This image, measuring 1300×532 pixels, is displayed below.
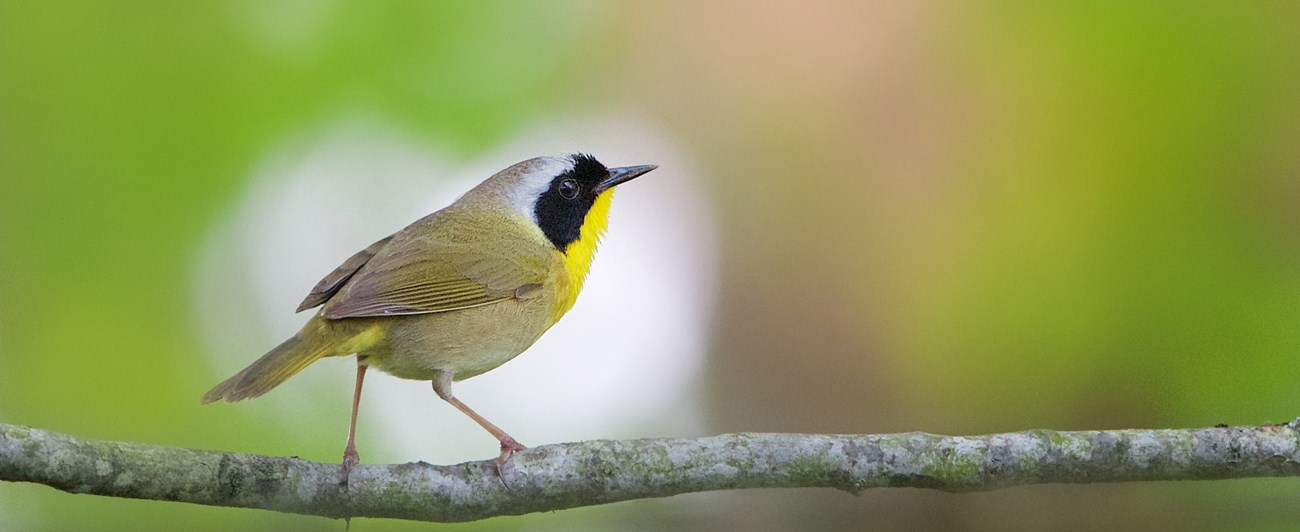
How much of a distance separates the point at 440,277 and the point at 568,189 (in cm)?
76

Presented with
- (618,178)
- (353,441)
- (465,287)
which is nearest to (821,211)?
(618,178)

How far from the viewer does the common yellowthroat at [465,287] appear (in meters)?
3.21

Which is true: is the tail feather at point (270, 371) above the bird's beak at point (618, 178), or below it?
below

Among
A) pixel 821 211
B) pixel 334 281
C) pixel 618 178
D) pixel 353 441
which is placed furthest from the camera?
pixel 821 211

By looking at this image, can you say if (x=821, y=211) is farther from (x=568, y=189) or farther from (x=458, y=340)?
(x=458, y=340)

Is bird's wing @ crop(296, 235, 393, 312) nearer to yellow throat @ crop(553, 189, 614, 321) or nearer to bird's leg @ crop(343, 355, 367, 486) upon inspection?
bird's leg @ crop(343, 355, 367, 486)

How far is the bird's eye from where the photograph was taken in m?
4.12

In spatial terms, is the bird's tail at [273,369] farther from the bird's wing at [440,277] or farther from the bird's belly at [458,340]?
the bird's belly at [458,340]

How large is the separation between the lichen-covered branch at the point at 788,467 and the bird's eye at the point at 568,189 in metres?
1.61

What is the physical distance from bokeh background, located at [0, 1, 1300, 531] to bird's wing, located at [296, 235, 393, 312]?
76 centimetres

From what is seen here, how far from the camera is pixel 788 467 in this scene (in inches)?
104

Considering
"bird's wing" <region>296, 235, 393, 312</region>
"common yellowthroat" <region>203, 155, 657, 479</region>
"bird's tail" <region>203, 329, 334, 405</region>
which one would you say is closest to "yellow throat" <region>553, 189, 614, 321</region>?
"common yellowthroat" <region>203, 155, 657, 479</region>

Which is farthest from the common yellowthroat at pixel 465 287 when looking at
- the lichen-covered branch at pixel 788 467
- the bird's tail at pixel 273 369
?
the lichen-covered branch at pixel 788 467

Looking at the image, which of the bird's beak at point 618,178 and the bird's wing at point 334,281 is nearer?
the bird's wing at point 334,281
